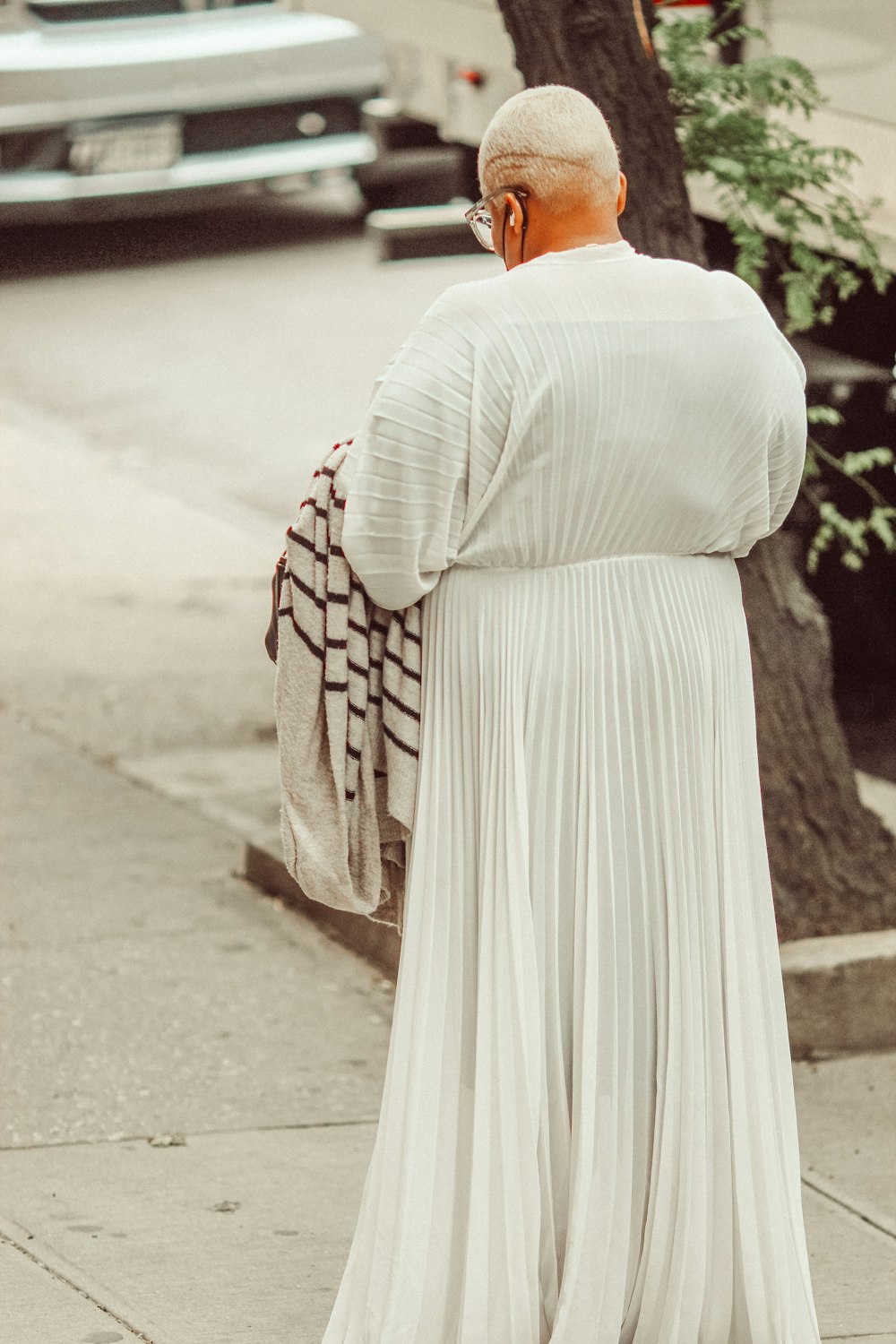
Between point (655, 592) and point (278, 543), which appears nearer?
point (655, 592)

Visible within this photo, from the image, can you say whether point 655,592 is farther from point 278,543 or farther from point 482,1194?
point 278,543

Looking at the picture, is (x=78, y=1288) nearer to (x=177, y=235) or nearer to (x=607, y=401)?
(x=607, y=401)

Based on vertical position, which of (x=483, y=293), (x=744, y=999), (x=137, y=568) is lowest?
(x=137, y=568)

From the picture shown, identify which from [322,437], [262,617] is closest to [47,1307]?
[262,617]

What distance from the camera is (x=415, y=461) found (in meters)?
2.74

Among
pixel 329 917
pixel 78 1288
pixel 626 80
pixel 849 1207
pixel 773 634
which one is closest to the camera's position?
pixel 78 1288

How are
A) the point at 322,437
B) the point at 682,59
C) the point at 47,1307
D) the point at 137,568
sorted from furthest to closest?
the point at 322,437 → the point at 137,568 → the point at 682,59 → the point at 47,1307

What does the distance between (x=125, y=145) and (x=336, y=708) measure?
34.3ft

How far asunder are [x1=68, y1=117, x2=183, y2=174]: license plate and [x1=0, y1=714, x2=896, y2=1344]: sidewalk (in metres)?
7.42

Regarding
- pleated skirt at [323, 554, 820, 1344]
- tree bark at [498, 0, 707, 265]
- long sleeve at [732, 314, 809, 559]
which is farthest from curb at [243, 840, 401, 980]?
long sleeve at [732, 314, 809, 559]

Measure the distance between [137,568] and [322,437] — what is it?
1.83 metres

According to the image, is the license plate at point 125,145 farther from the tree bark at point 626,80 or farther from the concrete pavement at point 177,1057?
the tree bark at point 626,80

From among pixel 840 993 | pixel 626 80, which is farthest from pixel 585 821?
pixel 626 80

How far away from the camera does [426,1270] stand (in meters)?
2.99
